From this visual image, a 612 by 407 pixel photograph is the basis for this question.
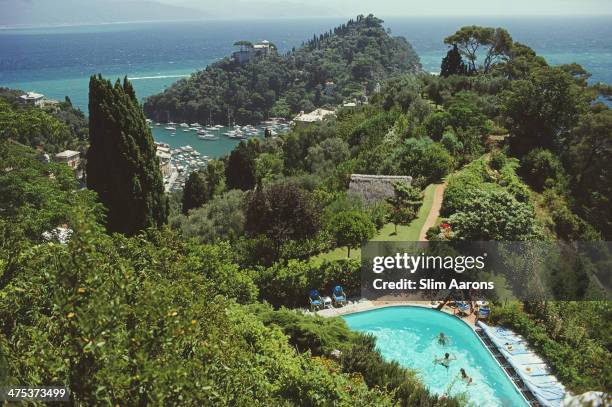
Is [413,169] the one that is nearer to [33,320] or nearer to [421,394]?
[421,394]

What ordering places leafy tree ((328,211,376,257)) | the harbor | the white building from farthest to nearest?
the white building
the harbor
leafy tree ((328,211,376,257))

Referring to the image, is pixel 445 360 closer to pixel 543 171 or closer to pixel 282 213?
pixel 282 213

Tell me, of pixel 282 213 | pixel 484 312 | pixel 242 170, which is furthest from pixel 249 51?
pixel 484 312

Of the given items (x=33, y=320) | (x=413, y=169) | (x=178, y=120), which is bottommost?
(x=178, y=120)

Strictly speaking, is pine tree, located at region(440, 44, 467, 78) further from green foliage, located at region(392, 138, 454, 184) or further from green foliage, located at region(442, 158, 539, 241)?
green foliage, located at region(442, 158, 539, 241)

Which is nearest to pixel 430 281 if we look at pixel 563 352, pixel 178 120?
pixel 563 352

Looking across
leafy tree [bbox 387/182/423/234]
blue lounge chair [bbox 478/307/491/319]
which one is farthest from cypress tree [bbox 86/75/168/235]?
blue lounge chair [bbox 478/307/491/319]
